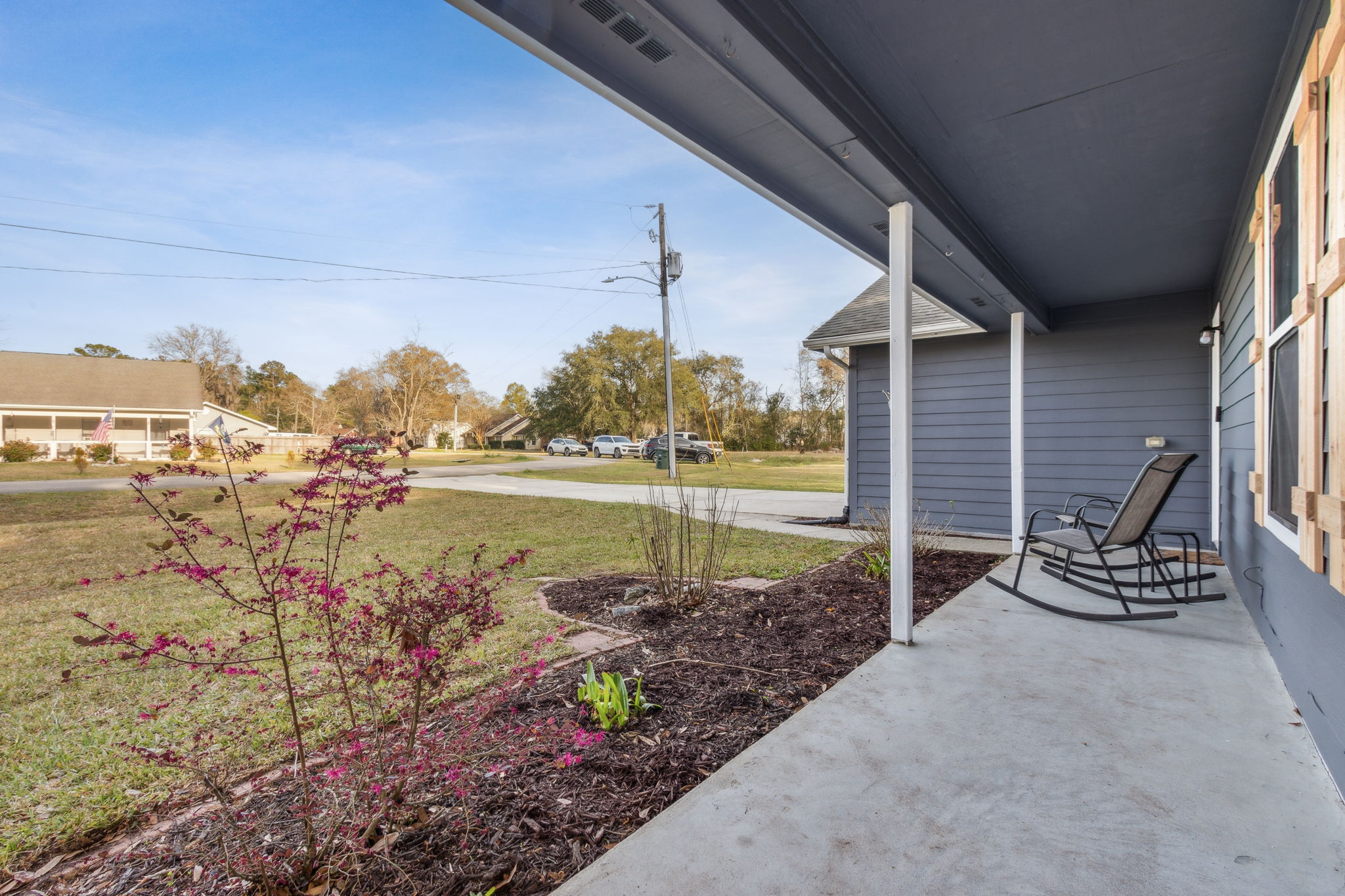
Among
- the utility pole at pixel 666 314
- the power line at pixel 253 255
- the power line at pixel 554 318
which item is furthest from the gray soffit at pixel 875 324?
the power line at pixel 554 318

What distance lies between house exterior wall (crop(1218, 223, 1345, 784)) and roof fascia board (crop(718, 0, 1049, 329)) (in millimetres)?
1480

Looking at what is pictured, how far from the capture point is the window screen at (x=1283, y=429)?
1.98m

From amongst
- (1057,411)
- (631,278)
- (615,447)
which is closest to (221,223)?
(631,278)

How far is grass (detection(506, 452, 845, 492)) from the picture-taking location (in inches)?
502

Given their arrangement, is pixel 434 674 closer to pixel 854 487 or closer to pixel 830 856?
pixel 830 856

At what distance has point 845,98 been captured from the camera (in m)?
1.97

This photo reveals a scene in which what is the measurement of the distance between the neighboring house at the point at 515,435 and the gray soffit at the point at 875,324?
22.1 metres

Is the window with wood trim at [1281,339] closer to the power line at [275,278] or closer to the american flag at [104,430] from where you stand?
the power line at [275,278]

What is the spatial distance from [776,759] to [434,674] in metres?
0.96

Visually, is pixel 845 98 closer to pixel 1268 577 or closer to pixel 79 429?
pixel 1268 577

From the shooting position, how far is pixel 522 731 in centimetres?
168

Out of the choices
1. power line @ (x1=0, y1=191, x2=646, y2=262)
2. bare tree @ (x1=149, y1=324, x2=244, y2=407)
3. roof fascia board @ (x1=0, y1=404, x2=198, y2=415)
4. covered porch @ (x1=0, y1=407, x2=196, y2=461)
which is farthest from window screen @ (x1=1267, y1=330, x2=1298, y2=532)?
bare tree @ (x1=149, y1=324, x2=244, y2=407)

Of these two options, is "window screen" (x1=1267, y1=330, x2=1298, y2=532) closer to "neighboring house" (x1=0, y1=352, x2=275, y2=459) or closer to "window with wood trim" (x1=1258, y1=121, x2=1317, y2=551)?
"window with wood trim" (x1=1258, y1=121, x2=1317, y2=551)

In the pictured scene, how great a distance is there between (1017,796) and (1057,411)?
4.88 m
